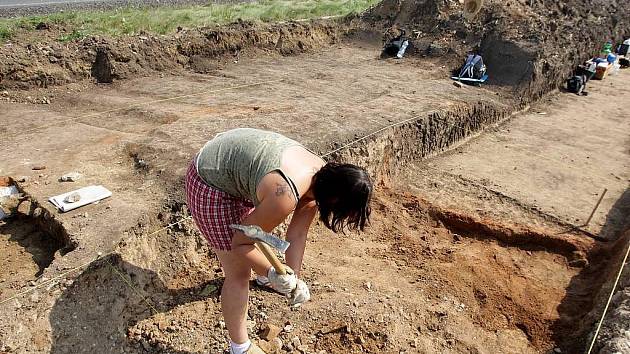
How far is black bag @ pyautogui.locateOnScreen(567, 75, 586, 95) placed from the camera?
9750mm

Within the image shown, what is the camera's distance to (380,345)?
3203 mm

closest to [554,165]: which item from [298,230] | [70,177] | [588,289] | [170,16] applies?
[588,289]

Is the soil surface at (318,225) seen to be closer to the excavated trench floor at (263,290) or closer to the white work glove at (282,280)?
the excavated trench floor at (263,290)

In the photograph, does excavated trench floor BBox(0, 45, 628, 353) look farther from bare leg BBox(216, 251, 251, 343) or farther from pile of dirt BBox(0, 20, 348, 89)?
pile of dirt BBox(0, 20, 348, 89)

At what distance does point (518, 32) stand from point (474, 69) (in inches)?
61.6

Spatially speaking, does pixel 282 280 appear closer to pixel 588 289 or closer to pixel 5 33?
pixel 588 289

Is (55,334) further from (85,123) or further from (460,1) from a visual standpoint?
(460,1)

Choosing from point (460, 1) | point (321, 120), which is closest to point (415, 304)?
point (321, 120)

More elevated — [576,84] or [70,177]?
[576,84]

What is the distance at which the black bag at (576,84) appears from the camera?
9.75 m

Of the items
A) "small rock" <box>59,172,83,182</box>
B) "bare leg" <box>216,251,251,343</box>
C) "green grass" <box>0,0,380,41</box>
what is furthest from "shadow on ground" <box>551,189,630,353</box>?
"green grass" <box>0,0,380,41</box>

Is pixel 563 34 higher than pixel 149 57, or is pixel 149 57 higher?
pixel 563 34

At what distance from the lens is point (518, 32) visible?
31.9ft

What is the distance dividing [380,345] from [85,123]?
4.85 metres
